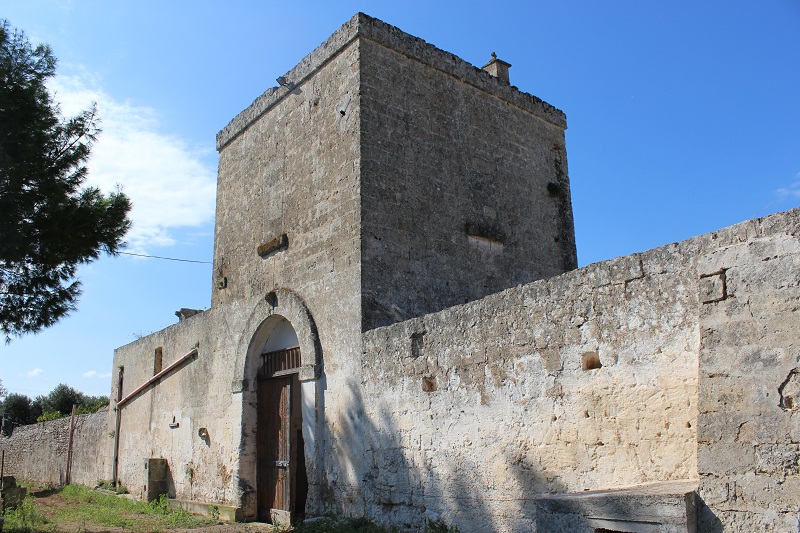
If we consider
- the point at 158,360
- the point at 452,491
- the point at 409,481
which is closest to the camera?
the point at 452,491

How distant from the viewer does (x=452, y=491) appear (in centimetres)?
634

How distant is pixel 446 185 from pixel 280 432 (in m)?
4.16

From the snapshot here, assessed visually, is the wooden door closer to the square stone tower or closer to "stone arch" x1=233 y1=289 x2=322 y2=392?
"stone arch" x1=233 y1=289 x2=322 y2=392

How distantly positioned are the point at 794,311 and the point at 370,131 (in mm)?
5769

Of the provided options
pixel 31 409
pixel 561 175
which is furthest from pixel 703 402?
pixel 31 409

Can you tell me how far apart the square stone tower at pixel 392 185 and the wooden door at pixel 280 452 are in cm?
154

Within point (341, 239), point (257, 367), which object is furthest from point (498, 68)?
point (257, 367)

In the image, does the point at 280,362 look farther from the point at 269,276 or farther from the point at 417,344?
the point at 417,344

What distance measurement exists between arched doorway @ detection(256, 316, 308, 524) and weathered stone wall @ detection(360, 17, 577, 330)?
2.18m

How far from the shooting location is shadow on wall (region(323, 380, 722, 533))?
389 centimetres

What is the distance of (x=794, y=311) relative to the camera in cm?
380

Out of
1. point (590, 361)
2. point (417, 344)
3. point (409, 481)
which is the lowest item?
point (409, 481)

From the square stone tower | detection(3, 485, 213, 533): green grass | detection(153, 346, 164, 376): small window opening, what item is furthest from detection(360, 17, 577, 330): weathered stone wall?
detection(153, 346, 164, 376): small window opening

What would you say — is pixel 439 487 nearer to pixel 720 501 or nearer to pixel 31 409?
pixel 720 501
